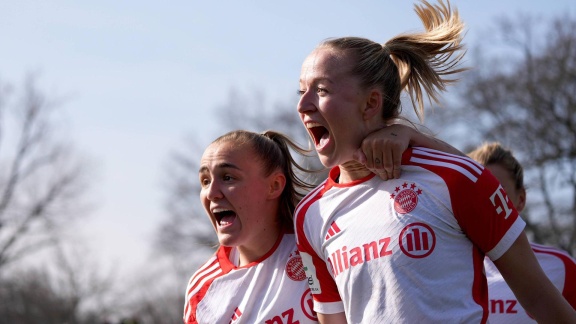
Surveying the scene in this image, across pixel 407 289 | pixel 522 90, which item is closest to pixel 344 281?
pixel 407 289

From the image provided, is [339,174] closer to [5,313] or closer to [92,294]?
[92,294]

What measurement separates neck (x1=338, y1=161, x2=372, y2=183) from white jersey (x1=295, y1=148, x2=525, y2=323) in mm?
155

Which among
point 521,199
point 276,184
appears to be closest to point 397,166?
point 276,184

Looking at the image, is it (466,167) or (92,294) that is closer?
(466,167)

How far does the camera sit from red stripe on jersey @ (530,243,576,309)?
5348mm

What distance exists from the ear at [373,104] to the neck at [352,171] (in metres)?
0.23

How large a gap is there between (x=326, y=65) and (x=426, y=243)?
98cm

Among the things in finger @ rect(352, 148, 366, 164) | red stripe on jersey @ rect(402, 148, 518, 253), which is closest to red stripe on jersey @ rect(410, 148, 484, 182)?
red stripe on jersey @ rect(402, 148, 518, 253)

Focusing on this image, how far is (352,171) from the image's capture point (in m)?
4.45

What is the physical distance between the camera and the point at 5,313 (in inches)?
2144

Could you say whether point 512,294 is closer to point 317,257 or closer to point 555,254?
point 555,254

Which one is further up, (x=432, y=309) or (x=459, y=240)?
(x=459, y=240)

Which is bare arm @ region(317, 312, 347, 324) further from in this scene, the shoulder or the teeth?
the shoulder

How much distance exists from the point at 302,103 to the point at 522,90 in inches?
1043
